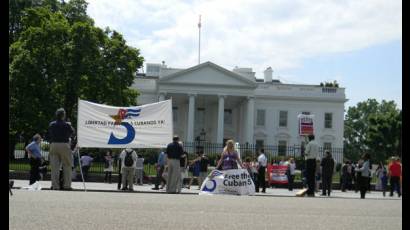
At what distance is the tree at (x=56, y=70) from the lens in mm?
40031

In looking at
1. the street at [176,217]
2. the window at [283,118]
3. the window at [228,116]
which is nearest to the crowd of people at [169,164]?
the street at [176,217]

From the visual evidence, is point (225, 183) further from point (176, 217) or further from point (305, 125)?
point (305, 125)

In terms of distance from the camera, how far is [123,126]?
18250 mm

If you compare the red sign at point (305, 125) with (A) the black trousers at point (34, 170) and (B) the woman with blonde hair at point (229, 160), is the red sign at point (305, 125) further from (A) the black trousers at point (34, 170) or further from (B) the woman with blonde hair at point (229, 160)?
(A) the black trousers at point (34, 170)

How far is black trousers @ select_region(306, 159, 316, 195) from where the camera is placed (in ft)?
57.9

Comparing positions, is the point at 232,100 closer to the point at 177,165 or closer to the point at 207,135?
the point at 207,135

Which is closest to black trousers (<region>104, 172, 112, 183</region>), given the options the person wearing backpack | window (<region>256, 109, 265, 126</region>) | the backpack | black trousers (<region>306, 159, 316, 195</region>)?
the person wearing backpack

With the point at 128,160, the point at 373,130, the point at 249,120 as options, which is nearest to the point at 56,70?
the point at 128,160

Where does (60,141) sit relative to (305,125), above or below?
below

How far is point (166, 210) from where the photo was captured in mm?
9359

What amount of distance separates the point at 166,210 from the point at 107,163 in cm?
1979

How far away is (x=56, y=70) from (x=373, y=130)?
154 feet

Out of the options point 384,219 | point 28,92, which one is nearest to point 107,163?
point 28,92
